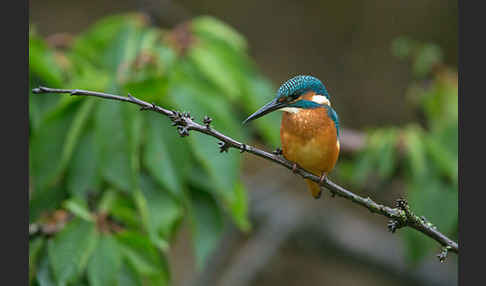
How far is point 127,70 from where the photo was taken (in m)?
1.73

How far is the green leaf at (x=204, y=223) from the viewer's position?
159cm

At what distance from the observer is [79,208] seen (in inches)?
54.1

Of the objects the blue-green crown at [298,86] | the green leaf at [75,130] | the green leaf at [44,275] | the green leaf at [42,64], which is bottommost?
the green leaf at [44,275]

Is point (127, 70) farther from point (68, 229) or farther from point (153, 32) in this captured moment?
point (68, 229)

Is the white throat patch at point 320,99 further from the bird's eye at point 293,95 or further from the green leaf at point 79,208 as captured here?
the green leaf at point 79,208

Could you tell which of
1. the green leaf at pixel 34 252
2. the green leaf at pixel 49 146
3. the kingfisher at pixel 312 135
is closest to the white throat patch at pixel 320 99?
the kingfisher at pixel 312 135

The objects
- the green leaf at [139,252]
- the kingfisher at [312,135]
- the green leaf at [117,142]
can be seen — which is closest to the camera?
the kingfisher at [312,135]

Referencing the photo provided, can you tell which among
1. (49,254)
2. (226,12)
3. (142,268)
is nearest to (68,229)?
(49,254)

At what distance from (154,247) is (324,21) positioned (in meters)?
2.06

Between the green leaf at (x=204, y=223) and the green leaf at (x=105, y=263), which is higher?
the green leaf at (x=204, y=223)

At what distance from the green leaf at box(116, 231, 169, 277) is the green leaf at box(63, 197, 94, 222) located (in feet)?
0.30

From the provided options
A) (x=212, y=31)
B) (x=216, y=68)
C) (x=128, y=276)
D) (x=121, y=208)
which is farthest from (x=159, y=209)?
(x=212, y=31)

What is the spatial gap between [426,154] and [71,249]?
1.34 metres

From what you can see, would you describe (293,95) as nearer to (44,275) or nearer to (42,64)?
(44,275)
